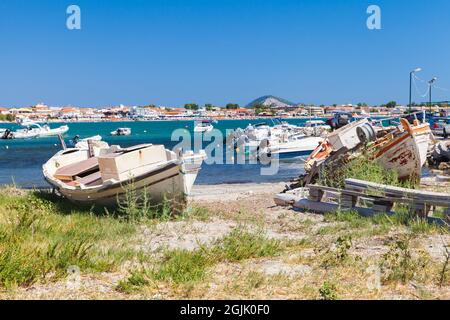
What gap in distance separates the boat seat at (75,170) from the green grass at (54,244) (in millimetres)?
2825

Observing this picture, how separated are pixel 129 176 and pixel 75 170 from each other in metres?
3.90

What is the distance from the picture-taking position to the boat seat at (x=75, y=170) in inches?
534

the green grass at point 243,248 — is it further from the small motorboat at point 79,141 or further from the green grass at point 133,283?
the small motorboat at point 79,141

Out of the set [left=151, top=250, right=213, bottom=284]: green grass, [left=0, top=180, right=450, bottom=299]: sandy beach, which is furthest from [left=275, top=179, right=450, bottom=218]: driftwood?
[left=151, top=250, right=213, bottom=284]: green grass

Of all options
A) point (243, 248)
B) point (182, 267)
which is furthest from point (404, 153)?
point (182, 267)

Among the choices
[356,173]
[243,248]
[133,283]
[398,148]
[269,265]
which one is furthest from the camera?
[398,148]

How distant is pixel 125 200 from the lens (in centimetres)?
1100

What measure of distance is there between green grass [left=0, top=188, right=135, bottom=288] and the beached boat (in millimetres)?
633

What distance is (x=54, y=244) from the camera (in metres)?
6.81

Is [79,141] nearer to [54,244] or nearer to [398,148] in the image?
[398,148]

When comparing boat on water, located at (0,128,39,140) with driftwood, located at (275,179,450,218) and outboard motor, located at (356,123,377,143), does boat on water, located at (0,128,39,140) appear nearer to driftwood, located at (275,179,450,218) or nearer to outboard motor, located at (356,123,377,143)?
outboard motor, located at (356,123,377,143)

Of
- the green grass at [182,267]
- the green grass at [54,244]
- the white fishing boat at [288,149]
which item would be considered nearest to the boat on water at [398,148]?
the green grass at [54,244]
